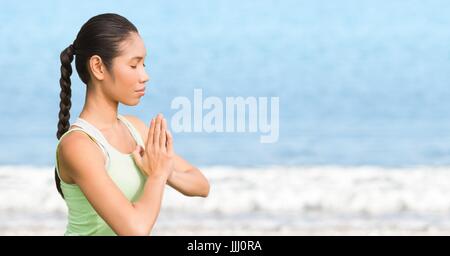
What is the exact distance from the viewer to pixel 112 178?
8.04ft

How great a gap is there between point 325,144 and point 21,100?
7110mm

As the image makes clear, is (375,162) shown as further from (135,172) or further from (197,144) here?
(135,172)

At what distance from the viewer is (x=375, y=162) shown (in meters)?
10.9

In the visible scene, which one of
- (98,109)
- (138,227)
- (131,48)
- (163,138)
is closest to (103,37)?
(131,48)

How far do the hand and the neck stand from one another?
16 centimetres

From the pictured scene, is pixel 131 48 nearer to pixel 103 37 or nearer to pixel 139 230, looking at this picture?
pixel 103 37

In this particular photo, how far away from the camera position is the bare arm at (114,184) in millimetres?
2328

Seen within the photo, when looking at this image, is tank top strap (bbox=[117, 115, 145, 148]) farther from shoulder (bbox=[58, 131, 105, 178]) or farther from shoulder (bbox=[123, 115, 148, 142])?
shoulder (bbox=[58, 131, 105, 178])

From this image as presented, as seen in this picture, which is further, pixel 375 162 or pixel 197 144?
pixel 197 144

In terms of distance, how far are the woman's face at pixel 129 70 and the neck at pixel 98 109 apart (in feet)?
0.16

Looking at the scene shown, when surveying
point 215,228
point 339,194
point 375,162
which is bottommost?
point 215,228

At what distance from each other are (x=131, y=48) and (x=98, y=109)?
20 cm

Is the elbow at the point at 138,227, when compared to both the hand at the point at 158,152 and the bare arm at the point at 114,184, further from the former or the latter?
the hand at the point at 158,152

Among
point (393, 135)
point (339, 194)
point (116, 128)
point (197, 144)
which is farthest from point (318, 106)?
point (116, 128)
